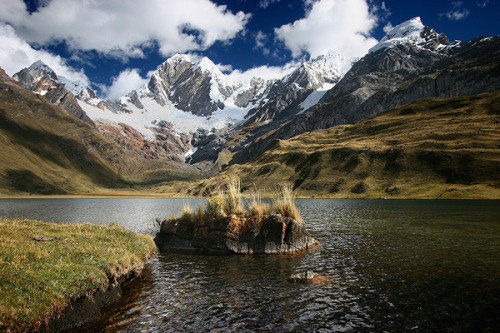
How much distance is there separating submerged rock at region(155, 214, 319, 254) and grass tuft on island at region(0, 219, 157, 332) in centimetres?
612

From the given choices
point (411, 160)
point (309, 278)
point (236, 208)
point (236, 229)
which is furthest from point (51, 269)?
point (411, 160)

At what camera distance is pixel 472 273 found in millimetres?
15047

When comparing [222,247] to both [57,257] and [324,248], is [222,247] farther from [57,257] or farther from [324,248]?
[57,257]

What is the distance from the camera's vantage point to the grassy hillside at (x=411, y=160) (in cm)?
9531

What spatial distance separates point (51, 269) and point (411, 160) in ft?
419

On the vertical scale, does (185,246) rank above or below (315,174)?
below

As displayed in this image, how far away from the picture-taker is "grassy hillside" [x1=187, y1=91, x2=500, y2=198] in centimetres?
9531

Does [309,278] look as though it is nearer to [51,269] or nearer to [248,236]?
[248,236]

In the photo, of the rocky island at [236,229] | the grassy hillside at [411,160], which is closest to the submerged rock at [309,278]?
the rocky island at [236,229]

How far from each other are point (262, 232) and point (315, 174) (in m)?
123

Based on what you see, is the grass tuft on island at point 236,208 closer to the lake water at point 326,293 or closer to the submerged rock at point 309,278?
the lake water at point 326,293

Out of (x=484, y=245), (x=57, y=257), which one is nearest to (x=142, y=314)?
(x=57, y=257)

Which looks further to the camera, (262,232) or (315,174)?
(315,174)

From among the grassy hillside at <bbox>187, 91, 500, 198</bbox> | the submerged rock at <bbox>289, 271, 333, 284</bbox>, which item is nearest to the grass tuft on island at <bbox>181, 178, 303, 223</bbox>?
the submerged rock at <bbox>289, 271, 333, 284</bbox>
